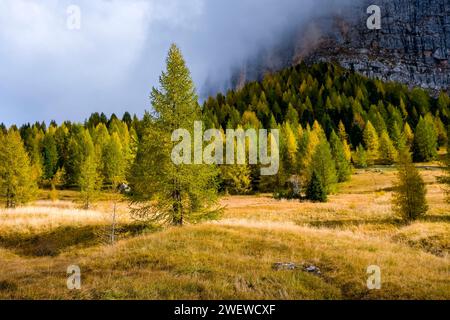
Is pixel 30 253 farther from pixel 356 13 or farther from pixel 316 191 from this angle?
pixel 356 13

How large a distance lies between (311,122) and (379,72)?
266 feet

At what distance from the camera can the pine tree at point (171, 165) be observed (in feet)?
68.0

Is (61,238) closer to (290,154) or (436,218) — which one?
(436,218)

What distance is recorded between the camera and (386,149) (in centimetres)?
8031

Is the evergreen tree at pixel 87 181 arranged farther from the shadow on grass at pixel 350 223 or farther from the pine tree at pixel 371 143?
the pine tree at pixel 371 143

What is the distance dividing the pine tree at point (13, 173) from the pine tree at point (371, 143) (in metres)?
71.9

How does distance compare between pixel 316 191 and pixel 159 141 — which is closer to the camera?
pixel 159 141

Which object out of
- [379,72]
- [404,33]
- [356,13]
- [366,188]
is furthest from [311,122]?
[356,13]

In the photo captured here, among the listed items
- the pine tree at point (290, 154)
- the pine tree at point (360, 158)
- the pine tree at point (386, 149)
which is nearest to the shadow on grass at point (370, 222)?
the pine tree at point (290, 154)

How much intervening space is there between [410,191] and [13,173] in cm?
4113

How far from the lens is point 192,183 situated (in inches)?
814

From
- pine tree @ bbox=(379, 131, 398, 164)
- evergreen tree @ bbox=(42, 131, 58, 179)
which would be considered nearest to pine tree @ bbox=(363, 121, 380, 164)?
pine tree @ bbox=(379, 131, 398, 164)

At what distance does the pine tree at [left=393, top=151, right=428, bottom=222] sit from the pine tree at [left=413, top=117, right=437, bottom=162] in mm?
56348

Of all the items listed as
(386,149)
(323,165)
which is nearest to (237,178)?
(323,165)
